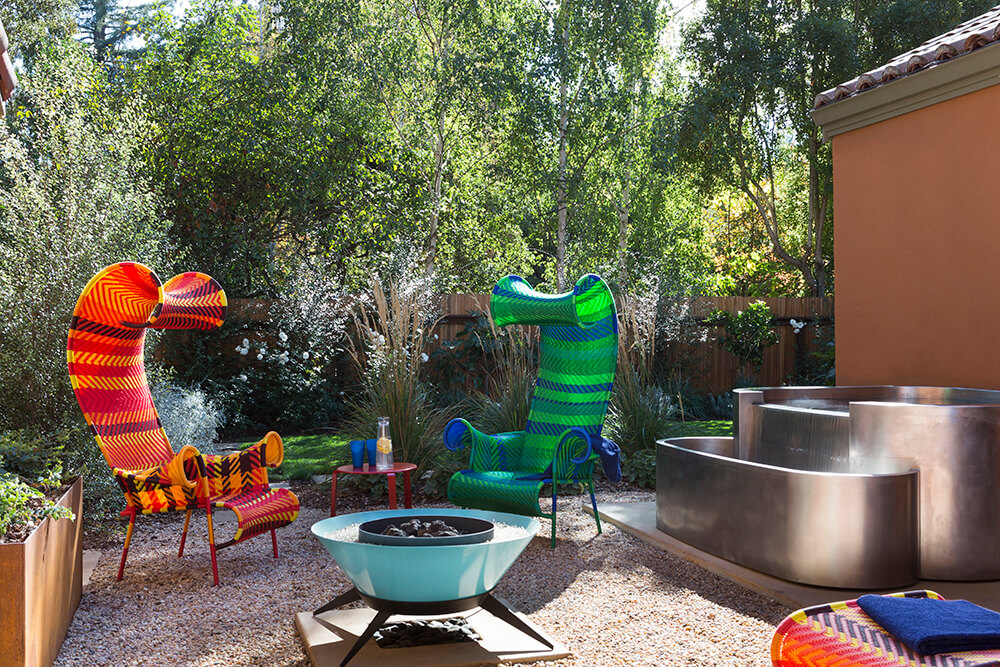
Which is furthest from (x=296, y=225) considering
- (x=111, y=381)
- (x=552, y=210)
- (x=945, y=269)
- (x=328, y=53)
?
(x=945, y=269)

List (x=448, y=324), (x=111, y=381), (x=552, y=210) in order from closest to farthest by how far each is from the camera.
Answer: (x=111, y=381) < (x=448, y=324) < (x=552, y=210)

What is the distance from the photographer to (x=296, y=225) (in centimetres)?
1065

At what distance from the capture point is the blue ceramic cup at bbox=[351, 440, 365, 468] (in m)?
4.50

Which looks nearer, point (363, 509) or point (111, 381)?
point (111, 381)

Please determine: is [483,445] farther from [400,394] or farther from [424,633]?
[424,633]

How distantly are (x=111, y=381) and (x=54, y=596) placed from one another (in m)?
1.36

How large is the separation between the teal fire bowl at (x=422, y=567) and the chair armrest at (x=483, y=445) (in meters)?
1.83

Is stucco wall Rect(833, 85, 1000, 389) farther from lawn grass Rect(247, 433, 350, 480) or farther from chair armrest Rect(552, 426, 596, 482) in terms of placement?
lawn grass Rect(247, 433, 350, 480)

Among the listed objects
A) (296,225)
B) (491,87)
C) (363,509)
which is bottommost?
(363,509)

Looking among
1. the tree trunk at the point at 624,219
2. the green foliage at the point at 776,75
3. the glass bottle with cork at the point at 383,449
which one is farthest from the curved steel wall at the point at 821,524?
the tree trunk at the point at 624,219

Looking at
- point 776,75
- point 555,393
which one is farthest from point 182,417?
point 776,75

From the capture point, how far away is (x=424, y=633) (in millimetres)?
2855

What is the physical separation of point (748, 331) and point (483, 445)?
21.8 ft

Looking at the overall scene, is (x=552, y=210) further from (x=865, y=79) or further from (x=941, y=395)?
(x=941, y=395)
